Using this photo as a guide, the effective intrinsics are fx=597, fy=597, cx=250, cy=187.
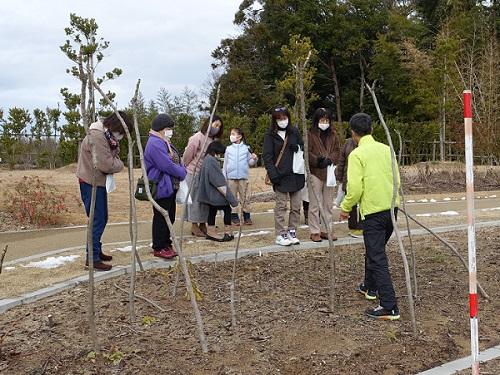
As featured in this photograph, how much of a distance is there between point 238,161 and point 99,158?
2.99 metres

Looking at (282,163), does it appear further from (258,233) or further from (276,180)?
(258,233)

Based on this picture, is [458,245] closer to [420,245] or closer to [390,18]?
[420,245]

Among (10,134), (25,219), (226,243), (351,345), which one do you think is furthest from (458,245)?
(10,134)

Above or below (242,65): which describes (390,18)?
above

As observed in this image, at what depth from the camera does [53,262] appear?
6023 millimetres

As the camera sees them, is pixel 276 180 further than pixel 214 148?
No

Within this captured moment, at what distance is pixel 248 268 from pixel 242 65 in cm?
2746

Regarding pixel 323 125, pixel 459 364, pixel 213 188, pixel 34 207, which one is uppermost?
pixel 323 125

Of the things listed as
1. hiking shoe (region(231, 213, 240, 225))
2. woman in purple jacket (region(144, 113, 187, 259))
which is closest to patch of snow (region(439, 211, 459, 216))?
hiking shoe (region(231, 213, 240, 225))

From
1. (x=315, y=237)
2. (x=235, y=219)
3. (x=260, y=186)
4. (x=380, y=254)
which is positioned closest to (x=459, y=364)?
(x=380, y=254)

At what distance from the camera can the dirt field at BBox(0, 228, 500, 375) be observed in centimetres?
354

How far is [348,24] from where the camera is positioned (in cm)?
3344

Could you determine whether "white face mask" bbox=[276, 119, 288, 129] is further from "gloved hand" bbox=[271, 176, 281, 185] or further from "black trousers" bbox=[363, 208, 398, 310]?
"black trousers" bbox=[363, 208, 398, 310]

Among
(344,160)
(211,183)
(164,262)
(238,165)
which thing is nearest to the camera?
(164,262)
